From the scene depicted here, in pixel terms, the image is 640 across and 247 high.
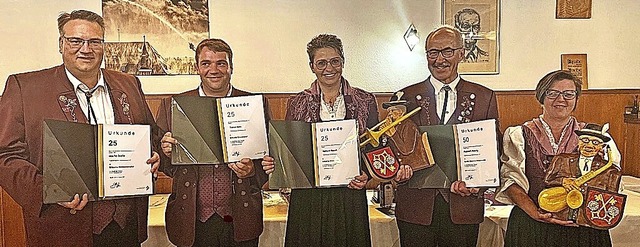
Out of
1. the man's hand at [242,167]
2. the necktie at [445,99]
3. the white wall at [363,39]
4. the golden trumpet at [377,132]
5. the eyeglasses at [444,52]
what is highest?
the white wall at [363,39]

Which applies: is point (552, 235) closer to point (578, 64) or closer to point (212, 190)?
point (212, 190)

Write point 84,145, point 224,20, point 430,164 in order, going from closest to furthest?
1. point 84,145
2. point 430,164
3. point 224,20

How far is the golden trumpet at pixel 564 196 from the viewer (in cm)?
224

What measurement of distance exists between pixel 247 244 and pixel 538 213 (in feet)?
3.75

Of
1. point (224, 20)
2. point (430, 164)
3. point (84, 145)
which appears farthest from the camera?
point (224, 20)

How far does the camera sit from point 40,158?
2.22 meters

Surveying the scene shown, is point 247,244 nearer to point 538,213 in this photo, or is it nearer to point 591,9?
point 538,213

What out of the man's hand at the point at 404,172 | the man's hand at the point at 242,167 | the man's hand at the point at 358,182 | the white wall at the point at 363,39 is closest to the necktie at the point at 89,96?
the man's hand at the point at 242,167

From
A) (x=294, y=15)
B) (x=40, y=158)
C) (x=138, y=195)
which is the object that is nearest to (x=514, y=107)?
(x=294, y=15)

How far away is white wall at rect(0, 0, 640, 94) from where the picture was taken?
367cm

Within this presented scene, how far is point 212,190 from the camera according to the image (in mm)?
2443

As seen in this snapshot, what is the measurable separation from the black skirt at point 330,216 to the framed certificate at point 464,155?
1.02ft

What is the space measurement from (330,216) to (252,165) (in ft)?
1.38

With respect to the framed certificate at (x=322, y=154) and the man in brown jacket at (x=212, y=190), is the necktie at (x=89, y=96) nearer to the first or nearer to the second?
the man in brown jacket at (x=212, y=190)
